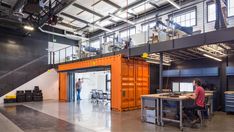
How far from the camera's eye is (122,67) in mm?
8969

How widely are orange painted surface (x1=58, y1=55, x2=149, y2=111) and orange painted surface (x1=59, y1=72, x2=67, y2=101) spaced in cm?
461

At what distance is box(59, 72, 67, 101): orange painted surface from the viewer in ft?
45.5

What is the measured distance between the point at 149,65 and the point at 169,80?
1.71m

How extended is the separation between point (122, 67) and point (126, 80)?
71 cm

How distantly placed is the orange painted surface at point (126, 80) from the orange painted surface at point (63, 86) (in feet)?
15.1

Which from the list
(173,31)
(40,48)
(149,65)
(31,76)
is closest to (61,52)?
(40,48)

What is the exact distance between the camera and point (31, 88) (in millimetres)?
14219

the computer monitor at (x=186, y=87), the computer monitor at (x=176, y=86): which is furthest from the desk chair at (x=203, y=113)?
the computer monitor at (x=176, y=86)

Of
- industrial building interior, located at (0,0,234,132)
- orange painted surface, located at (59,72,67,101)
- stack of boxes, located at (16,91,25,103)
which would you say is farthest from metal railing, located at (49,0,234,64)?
stack of boxes, located at (16,91,25,103)

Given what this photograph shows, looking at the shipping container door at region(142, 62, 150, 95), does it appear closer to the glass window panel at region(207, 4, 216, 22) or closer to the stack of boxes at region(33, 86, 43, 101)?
the glass window panel at region(207, 4, 216, 22)

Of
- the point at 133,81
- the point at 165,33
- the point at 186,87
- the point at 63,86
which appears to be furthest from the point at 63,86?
the point at 165,33

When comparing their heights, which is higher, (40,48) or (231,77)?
(40,48)

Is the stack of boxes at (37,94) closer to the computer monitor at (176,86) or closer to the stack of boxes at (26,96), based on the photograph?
the stack of boxes at (26,96)

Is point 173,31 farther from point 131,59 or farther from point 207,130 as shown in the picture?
point 207,130
